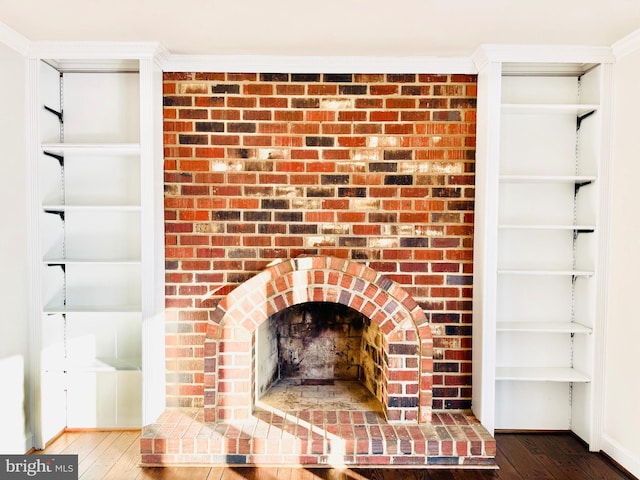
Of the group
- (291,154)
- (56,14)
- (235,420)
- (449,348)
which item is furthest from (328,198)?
(56,14)

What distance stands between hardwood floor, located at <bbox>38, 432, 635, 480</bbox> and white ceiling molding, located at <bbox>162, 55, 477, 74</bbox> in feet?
7.68

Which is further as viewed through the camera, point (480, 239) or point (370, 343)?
point (370, 343)

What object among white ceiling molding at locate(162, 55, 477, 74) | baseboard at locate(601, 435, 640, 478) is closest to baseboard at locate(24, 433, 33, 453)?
white ceiling molding at locate(162, 55, 477, 74)

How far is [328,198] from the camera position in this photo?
10.0 feet

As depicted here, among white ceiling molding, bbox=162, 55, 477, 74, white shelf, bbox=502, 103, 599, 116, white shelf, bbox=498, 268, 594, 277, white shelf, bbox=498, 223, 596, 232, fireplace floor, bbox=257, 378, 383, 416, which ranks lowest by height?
fireplace floor, bbox=257, 378, 383, 416

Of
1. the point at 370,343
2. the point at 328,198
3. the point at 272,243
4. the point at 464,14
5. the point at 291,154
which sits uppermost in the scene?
the point at 464,14

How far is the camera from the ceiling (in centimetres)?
229

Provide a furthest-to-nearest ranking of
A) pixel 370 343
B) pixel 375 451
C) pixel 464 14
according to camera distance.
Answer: pixel 370 343 → pixel 375 451 → pixel 464 14

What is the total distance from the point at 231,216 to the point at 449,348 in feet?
5.35

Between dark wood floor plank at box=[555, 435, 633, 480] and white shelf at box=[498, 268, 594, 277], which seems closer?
dark wood floor plank at box=[555, 435, 633, 480]

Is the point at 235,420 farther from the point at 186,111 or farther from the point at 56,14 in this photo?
the point at 56,14

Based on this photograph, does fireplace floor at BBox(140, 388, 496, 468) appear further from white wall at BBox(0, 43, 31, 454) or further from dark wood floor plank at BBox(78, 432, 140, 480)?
white wall at BBox(0, 43, 31, 454)

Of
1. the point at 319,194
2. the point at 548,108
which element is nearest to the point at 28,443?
the point at 319,194

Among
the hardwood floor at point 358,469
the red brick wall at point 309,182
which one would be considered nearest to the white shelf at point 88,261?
the red brick wall at point 309,182
